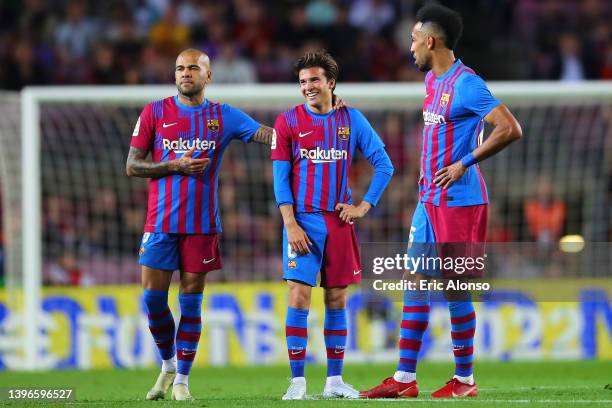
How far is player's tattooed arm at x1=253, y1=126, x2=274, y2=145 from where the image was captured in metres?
7.71

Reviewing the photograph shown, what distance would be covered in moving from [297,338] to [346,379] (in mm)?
3150

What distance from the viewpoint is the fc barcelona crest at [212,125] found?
7.66 m

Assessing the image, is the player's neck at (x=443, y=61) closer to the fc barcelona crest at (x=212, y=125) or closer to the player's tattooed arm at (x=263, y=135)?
the player's tattooed arm at (x=263, y=135)

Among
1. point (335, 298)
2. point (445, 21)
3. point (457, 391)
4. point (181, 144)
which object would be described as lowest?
point (457, 391)

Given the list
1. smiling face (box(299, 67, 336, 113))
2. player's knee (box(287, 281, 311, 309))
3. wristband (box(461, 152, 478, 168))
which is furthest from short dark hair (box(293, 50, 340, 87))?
player's knee (box(287, 281, 311, 309))

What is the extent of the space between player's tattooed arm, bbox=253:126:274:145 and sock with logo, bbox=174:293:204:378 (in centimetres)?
102

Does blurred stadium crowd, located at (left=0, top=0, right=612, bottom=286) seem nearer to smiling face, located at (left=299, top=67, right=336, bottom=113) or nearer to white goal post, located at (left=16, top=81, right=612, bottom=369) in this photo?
white goal post, located at (left=16, top=81, right=612, bottom=369)

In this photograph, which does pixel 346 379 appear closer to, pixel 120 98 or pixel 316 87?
pixel 316 87

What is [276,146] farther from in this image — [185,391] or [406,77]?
[406,77]

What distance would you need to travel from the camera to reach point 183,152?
25.0 ft

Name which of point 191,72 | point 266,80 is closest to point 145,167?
point 191,72

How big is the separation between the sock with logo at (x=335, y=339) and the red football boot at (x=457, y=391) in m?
0.60

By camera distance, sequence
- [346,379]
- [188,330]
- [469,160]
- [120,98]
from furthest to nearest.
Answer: [120,98], [346,379], [188,330], [469,160]

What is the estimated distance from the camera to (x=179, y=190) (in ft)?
25.1
